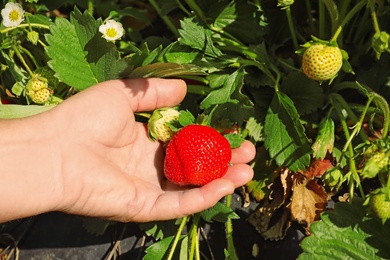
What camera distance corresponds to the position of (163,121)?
1458 millimetres

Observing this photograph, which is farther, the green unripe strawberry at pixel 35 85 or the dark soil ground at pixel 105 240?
the dark soil ground at pixel 105 240

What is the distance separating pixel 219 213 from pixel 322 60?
0.48 meters

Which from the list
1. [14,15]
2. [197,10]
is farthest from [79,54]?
[197,10]

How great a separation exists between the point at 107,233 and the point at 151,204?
1.55ft

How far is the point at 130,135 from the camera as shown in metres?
1.48

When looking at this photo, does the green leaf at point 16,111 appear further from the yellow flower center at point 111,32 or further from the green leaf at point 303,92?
the green leaf at point 303,92

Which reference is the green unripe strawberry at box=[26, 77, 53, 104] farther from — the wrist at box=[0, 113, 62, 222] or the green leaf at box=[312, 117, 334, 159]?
the green leaf at box=[312, 117, 334, 159]

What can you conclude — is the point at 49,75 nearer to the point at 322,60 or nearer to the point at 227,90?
the point at 227,90

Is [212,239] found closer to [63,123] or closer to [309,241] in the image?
[309,241]

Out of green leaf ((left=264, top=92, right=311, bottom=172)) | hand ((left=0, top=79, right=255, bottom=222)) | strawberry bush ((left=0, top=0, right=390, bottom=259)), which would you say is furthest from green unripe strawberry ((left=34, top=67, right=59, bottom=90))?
green leaf ((left=264, top=92, right=311, bottom=172))

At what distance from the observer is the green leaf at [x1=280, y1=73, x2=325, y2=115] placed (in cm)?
158

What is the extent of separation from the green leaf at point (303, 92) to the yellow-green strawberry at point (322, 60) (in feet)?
0.98

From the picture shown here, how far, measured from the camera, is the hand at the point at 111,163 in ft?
4.45

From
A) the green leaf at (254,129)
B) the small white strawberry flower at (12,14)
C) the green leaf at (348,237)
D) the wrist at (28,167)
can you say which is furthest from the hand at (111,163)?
the small white strawberry flower at (12,14)
